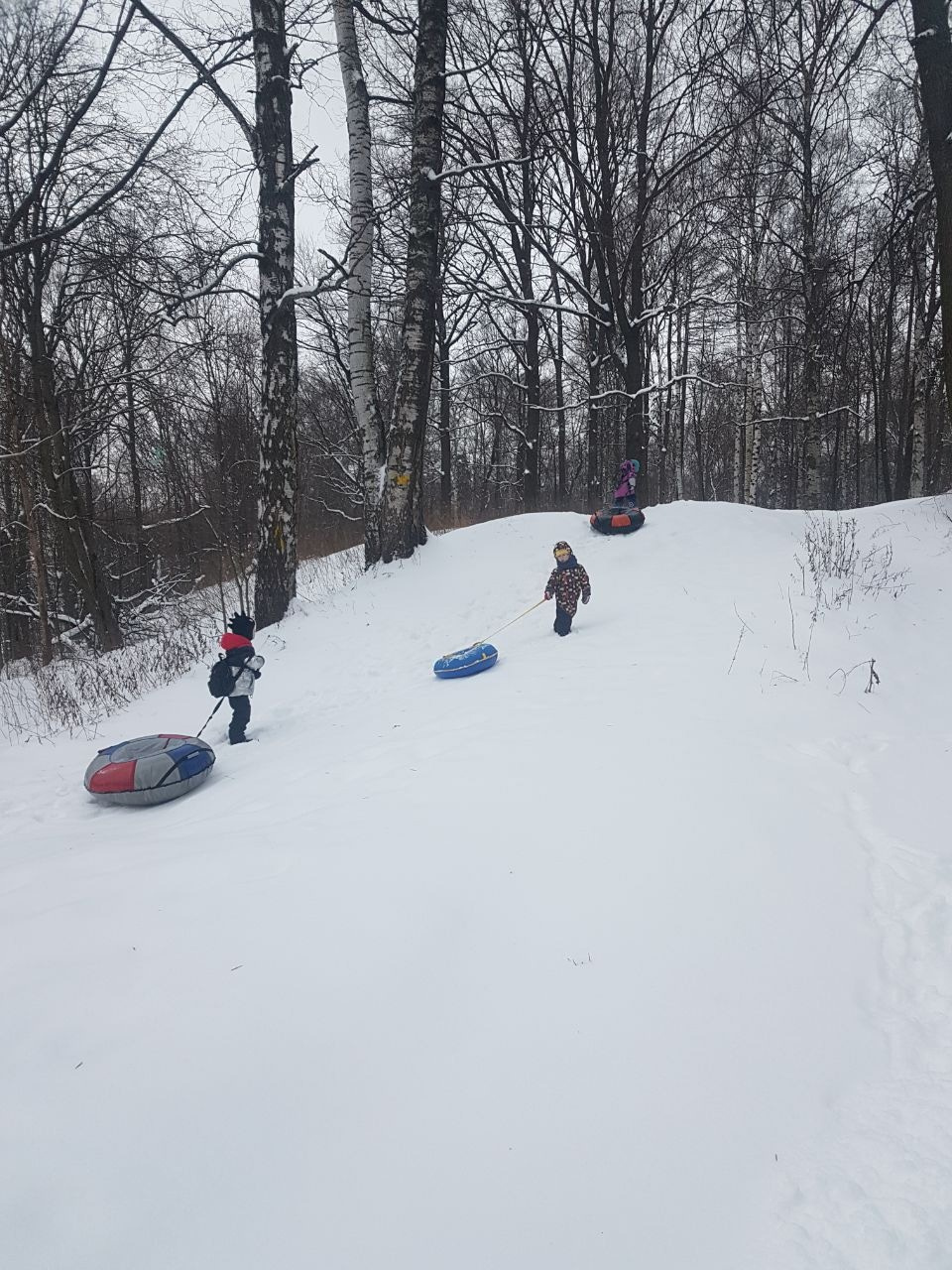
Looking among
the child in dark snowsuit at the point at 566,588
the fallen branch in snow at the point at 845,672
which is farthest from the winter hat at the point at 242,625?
the fallen branch in snow at the point at 845,672

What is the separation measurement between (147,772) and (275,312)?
6451 millimetres

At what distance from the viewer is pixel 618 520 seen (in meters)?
9.57

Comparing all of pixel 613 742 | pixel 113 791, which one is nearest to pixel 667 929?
pixel 613 742

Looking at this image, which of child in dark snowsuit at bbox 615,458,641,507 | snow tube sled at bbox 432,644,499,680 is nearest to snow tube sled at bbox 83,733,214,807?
snow tube sled at bbox 432,644,499,680

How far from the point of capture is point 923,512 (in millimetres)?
9109

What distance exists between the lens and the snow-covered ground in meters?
1.49

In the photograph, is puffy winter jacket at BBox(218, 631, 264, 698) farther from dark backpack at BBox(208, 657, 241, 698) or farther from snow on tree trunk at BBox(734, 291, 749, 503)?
snow on tree trunk at BBox(734, 291, 749, 503)

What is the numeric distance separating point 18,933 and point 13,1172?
120 cm

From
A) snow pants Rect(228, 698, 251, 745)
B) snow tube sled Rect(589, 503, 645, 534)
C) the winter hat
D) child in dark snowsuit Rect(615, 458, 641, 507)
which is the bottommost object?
snow pants Rect(228, 698, 251, 745)

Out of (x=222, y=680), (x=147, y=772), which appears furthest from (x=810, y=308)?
(x=147, y=772)

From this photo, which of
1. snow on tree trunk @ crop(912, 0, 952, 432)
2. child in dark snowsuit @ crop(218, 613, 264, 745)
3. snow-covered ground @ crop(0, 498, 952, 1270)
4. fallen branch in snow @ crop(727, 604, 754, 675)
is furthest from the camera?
snow on tree trunk @ crop(912, 0, 952, 432)

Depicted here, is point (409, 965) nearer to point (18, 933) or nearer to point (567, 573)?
point (18, 933)

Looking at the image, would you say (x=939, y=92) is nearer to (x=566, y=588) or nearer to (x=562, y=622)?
(x=566, y=588)

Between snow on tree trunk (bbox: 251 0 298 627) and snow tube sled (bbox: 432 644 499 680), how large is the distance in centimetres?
353
